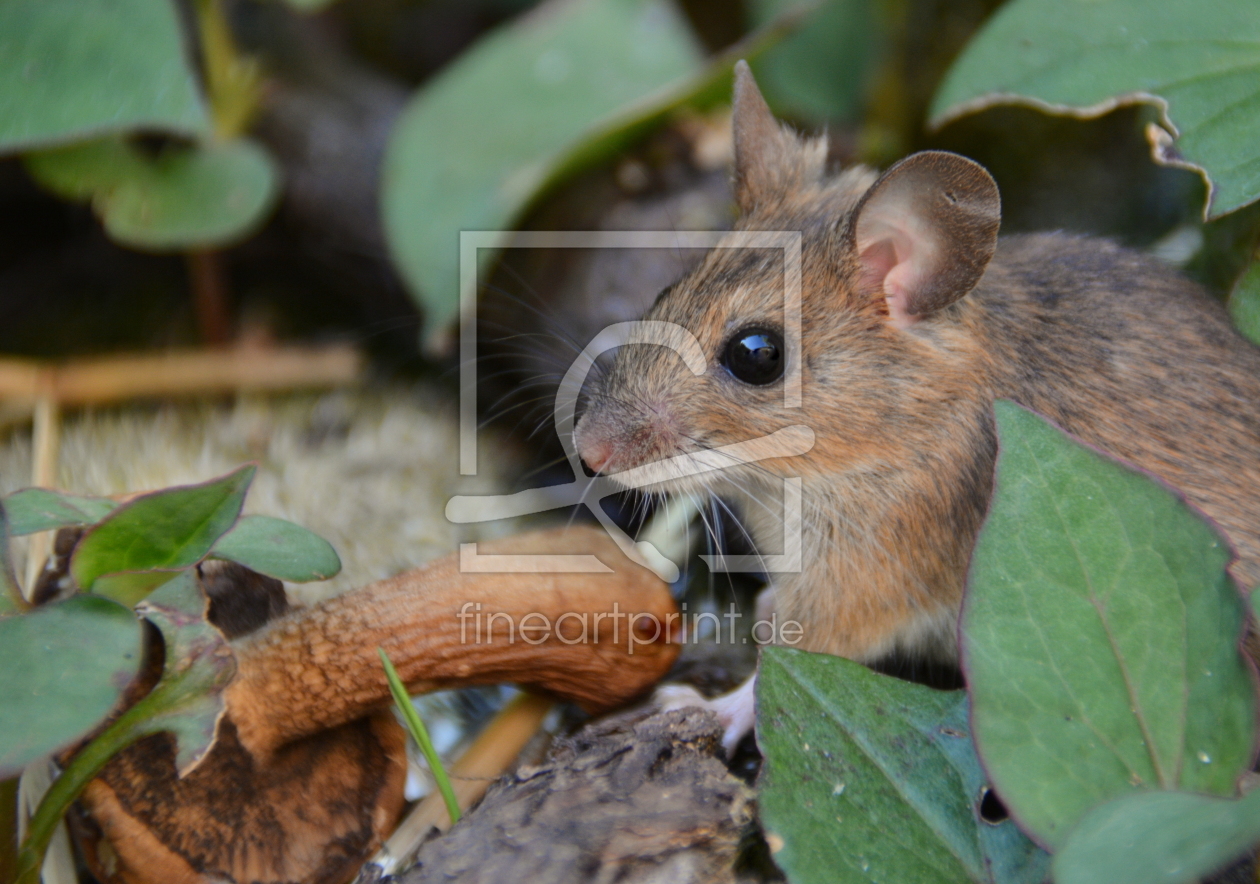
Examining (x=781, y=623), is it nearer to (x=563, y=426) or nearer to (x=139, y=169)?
(x=563, y=426)

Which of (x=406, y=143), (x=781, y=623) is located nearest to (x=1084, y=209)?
(x=781, y=623)

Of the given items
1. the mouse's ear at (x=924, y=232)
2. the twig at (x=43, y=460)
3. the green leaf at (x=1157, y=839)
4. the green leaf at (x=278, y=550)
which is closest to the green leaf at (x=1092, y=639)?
the green leaf at (x=1157, y=839)

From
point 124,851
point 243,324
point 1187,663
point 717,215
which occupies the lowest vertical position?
point 124,851

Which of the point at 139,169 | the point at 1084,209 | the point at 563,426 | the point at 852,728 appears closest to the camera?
the point at 852,728

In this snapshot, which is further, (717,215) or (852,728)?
(717,215)

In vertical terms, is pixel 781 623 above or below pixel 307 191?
below

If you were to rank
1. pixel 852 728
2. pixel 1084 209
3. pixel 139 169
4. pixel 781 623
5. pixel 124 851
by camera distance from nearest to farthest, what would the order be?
pixel 852 728 → pixel 124 851 → pixel 781 623 → pixel 139 169 → pixel 1084 209

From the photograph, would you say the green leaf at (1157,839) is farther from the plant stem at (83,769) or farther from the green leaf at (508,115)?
the green leaf at (508,115)
